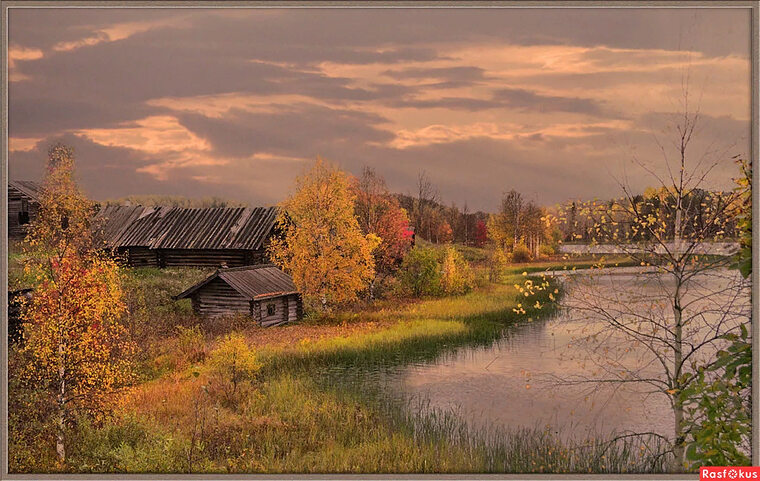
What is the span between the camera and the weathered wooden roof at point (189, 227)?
351 inches

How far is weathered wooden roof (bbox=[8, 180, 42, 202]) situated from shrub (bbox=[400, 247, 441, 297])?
6211mm

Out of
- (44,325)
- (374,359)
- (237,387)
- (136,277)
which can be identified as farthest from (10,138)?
(374,359)

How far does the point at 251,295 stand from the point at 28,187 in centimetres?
357

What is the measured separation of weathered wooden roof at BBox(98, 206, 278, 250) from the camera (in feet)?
29.2

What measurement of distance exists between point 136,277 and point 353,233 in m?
4.00

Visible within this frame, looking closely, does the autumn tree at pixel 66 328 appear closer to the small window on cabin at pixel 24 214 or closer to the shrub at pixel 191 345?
the small window on cabin at pixel 24 214

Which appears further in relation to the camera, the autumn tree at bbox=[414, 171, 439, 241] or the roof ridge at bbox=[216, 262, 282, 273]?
the roof ridge at bbox=[216, 262, 282, 273]

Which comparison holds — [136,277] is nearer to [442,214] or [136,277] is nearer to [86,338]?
[86,338]

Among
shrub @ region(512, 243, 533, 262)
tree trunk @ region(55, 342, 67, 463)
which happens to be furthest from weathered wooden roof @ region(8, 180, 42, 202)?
shrub @ region(512, 243, 533, 262)

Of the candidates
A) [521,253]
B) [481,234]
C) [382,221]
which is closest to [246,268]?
[382,221]

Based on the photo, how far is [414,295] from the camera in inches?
412

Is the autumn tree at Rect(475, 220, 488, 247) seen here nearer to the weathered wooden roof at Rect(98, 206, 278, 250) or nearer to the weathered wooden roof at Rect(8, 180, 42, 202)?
the weathered wooden roof at Rect(98, 206, 278, 250)

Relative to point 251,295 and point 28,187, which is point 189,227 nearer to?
point 251,295

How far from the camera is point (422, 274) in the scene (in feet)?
36.1
